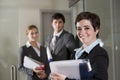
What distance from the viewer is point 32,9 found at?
3.79 metres

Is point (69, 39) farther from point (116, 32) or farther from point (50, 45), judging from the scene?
point (116, 32)

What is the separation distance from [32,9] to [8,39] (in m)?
0.61

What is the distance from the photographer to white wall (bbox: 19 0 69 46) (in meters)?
3.71

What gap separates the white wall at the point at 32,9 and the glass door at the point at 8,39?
0.08 meters

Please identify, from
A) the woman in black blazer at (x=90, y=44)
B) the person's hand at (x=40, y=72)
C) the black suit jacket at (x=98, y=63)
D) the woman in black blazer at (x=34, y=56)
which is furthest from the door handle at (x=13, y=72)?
the black suit jacket at (x=98, y=63)

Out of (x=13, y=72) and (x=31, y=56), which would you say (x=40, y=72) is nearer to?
(x=31, y=56)

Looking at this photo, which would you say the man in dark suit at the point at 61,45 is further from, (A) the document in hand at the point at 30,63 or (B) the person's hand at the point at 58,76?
(B) the person's hand at the point at 58,76

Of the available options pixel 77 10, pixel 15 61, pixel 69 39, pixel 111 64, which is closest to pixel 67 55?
pixel 69 39

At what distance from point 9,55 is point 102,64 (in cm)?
269

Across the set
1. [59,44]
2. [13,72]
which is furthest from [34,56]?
[13,72]

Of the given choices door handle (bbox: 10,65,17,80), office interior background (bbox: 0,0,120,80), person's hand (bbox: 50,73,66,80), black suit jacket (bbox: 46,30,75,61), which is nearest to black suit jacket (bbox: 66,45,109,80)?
person's hand (bbox: 50,73,66,80)

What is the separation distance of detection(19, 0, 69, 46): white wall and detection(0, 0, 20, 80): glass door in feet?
0.27

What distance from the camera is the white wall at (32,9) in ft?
12.2

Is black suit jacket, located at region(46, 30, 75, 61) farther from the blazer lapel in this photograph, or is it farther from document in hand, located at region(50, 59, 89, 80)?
document in hand, located at region(50, 59, 89, 80)
